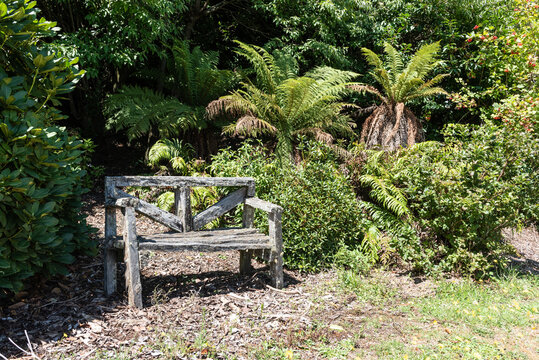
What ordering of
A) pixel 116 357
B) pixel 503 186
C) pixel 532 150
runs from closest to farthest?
pixel 116 357
pixel 503 186
pixel 532 150

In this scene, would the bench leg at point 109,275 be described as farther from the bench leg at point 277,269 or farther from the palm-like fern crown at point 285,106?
the palm-like fern crown at point 285,106

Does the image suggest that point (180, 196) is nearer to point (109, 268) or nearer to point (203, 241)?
point (203, 241)

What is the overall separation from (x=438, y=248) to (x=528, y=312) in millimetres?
1187

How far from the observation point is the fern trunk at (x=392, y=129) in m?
6.59

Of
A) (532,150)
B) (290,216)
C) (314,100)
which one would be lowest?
(290,216)

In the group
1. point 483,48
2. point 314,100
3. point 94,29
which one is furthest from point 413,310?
point 94,29

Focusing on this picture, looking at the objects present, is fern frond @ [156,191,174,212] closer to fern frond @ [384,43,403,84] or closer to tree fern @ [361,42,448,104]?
tree fern @ [361,42,448,104]

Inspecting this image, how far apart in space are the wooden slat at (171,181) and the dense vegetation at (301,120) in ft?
1.29

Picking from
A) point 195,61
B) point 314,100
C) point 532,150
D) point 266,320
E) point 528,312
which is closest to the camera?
point 266,320

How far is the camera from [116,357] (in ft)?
8.29

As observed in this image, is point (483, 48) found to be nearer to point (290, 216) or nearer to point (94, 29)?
point (290, 216)

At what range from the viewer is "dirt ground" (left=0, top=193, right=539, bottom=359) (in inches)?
108

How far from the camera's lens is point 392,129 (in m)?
6.66

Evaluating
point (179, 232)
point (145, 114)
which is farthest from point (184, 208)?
point (145, 114)
